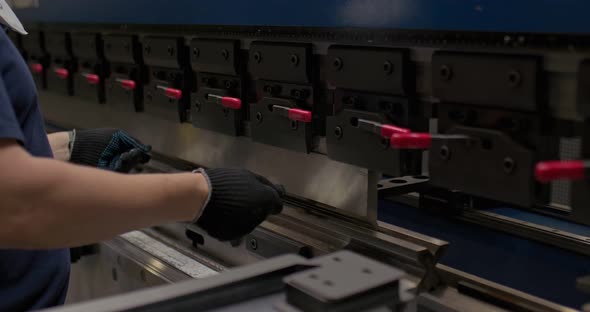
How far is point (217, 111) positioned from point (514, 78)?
3.12 ft

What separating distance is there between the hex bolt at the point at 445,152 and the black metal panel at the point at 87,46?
1.54 m

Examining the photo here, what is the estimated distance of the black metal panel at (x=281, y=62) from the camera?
1465mm

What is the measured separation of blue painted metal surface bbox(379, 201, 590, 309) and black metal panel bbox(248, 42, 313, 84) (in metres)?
0.77

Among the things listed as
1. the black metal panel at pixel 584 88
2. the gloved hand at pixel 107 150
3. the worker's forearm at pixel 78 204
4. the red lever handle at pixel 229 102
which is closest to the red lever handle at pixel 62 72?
the gloved hand at pixel 107 150

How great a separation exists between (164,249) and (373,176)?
0.65 meters

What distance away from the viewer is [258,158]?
5.82ft

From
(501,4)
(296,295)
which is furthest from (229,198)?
(501,4)

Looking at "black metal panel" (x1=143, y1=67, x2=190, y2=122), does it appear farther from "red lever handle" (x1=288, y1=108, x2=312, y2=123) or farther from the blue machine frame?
"red lever handle" (x1=288, y1=108, x2=312, y2=123)

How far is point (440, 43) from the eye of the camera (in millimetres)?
1171

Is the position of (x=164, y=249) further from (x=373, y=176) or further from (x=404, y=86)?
(x=404, y=86)

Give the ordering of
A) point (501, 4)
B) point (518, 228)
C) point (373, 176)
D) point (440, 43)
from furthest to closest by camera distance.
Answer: point (518, 228), point (373, 176), point (440, 43), point (501, 4)

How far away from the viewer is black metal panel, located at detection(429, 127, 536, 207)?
106cm

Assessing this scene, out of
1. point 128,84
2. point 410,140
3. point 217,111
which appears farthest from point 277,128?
point 128,84

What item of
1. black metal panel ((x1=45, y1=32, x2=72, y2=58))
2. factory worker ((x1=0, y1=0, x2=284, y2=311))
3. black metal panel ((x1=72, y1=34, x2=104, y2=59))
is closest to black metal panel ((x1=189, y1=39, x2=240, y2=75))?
factory worker ((x1=0, y1=0, x2=284, y2=311))
